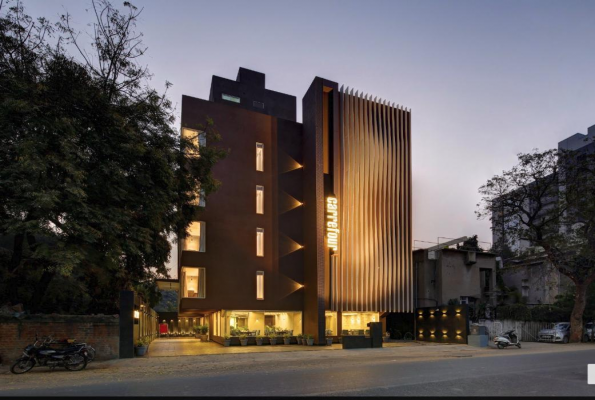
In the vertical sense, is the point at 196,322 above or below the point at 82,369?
below

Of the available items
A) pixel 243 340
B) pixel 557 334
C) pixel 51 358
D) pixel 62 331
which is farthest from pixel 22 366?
pixel 557 334

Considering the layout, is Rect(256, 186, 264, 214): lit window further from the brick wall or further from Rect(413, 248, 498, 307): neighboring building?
Rect(413, 248, 498, 307): neighboring building

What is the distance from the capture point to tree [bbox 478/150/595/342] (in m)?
31.0

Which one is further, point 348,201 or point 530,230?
point 530,230

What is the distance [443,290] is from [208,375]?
2602 centimetres

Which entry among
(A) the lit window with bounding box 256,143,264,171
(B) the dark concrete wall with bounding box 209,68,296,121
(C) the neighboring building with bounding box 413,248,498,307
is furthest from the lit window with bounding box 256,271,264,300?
(B) the dark concrete wall with bounding box 209,68,296,121

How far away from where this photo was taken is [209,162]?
21094 mm

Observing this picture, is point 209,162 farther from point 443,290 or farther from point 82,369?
point 443,290

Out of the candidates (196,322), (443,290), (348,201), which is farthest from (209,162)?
(196,322)

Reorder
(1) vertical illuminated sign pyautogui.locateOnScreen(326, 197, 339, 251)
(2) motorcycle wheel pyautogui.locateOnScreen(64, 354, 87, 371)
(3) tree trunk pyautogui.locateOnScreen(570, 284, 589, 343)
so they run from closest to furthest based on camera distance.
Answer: (2) motorcycle wheel pyautogui.locateOnScreen(64, 354, 87, 371) → (1) vertical illuminated sign pyautogui.locateOnScreen(326, 197, 339, 251) → (3) tree trunk pyautogui.locateOnScreen(570, 284, 589, 343)

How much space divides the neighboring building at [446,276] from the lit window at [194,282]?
17108mm

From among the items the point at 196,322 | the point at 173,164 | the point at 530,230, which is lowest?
the point at 196,322

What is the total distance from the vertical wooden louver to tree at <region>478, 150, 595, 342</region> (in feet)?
22.2

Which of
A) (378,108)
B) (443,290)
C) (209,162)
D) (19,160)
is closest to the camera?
(19,160)
